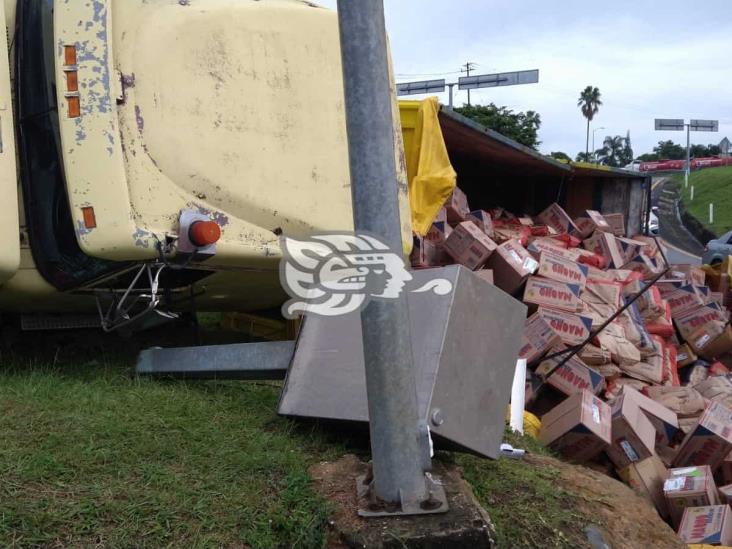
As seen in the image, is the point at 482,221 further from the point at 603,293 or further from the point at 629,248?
the point at 629,248

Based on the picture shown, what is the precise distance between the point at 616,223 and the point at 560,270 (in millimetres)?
3301

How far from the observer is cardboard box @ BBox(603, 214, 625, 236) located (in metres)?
9.33

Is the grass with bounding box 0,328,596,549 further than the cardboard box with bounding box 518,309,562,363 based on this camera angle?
No

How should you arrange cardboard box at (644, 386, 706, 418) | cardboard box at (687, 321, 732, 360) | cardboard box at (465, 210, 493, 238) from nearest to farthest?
cardboard box at (644, 386, 706, 418) < cardboard box at (465, 210, 493, 238) < cardboard box at (687, 321, 732, 360)

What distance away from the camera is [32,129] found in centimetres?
336

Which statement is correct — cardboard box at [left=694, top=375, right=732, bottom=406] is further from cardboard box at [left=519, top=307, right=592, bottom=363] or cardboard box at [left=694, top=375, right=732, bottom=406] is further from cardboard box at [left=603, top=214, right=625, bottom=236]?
cardboard box at [left=603, top=214, right=625, bottom=236]

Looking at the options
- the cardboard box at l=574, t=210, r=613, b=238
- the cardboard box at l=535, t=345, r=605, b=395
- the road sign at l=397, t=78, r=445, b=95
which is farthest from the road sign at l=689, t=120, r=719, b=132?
the cardboard box at l=535, t=345, r=605, b=395

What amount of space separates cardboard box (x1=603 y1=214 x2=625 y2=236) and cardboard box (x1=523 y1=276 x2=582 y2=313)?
3.40 meters

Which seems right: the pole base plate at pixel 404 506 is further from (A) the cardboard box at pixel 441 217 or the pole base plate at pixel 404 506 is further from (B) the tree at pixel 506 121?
(B) the tree at pixel 506 121

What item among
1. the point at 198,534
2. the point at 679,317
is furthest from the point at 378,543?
the point at 679,317

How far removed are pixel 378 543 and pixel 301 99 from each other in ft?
7.71

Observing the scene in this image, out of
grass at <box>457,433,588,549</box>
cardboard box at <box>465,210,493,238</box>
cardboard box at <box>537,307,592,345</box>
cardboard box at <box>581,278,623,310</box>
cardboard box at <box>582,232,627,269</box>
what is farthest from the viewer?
cardboard box at <box>582,232,627,269</box>

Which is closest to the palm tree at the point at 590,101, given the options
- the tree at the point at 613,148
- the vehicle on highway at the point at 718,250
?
the tree at the point at 613,148

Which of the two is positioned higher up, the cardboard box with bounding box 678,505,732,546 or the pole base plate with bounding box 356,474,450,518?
the pole base plate with bounding box 356,474,450,518
